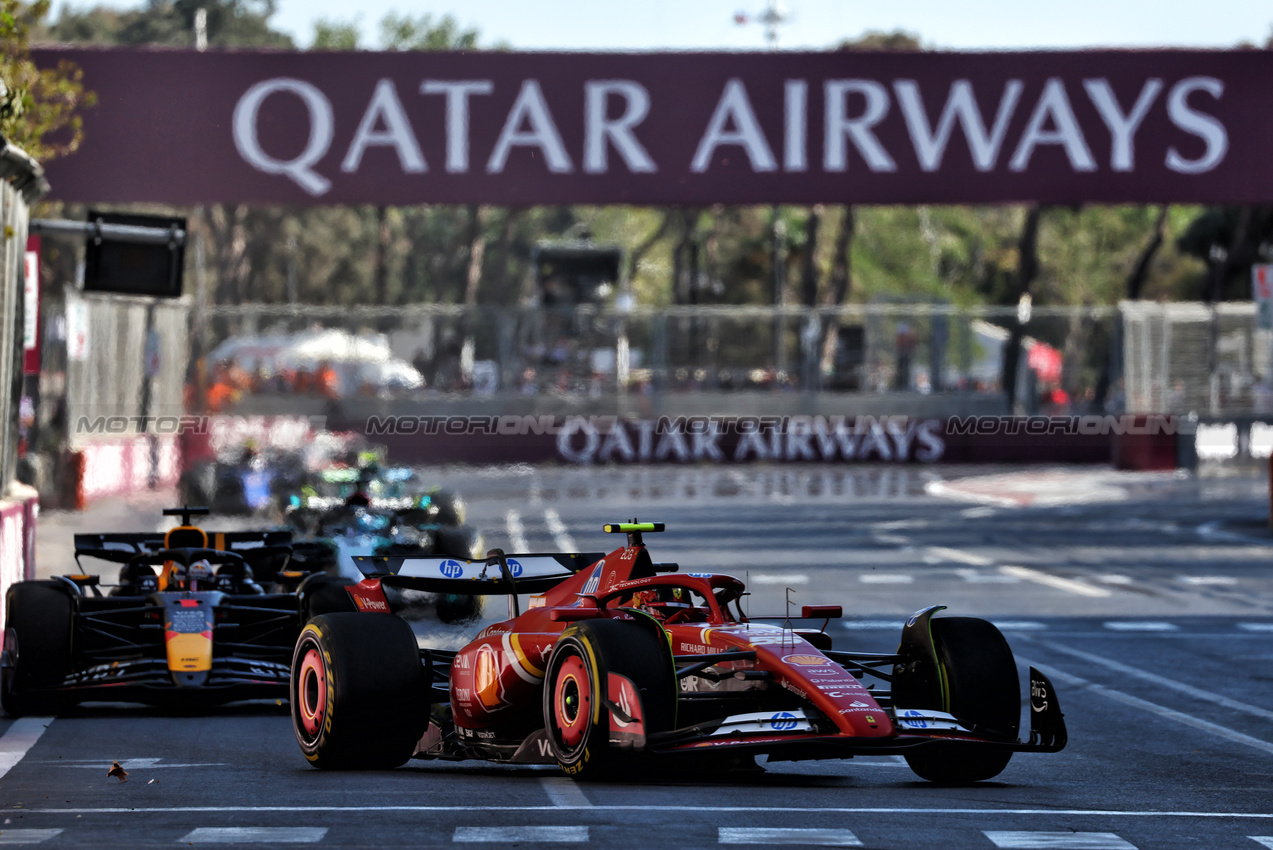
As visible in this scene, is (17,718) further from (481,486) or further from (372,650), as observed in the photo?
(481,486)

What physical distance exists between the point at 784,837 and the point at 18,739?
5118 millimetres

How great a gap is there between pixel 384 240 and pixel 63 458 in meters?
40.4

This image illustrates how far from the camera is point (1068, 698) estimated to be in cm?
1294

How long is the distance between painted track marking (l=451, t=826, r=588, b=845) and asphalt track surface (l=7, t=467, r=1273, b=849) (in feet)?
0.06

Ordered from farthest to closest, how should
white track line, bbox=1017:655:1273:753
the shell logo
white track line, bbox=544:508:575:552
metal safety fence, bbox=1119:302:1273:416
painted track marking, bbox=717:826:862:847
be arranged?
1. metal safety fence, bbox=1119:302:1273:416
2. white track line, bbox=544:508:575:552
3. white track line, bbox=1017:655:1273:753
4. the shell logo
5. painted track marking, bbox=717:826:862:847

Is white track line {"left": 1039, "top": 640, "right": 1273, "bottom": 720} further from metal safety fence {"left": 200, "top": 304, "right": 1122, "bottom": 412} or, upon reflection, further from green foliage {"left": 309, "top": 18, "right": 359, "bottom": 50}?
green foliage {"left": 309, "top": 18, "right": 359, "bottom": 50}

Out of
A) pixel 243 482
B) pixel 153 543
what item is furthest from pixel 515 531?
pixel 153 543

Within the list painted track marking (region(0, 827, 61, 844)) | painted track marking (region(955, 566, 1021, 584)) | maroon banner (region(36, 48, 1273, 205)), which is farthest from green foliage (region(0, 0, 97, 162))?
painted track marking (region(955, 566, 1021, 584))

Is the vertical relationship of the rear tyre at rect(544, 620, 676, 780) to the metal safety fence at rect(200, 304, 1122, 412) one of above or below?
below

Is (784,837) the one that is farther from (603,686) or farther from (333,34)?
(333,34)

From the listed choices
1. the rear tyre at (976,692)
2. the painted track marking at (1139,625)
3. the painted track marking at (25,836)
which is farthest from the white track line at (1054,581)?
the painted track marking at (25,836)

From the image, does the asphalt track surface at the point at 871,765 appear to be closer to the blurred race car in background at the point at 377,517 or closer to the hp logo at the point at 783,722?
the hp logo at the point at 783,722

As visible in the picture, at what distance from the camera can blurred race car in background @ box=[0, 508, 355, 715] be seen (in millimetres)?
11547

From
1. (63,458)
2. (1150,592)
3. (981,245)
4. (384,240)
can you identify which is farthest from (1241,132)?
(981,245)
